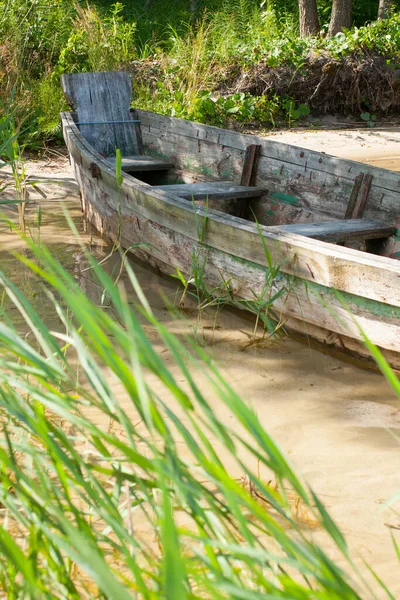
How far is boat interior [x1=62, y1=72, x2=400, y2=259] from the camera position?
3918mm

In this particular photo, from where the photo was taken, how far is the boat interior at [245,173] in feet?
12.9

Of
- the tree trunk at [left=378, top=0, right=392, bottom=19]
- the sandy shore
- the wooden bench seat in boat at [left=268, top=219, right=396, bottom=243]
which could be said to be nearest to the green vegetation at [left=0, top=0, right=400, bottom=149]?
the sandy shore

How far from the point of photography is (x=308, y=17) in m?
12.2

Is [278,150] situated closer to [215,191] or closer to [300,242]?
[215,191]

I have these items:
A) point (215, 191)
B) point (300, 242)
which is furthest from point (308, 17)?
point (300, 242)

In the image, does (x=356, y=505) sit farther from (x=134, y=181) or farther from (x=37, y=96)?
(x=37, y=96)

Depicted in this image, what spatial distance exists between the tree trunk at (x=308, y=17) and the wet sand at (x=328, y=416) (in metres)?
9.14

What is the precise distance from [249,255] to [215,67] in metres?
6.54

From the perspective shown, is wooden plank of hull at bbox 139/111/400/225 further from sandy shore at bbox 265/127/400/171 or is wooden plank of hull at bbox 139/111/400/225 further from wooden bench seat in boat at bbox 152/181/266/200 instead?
sandy shore at bbox 265/127/400/171

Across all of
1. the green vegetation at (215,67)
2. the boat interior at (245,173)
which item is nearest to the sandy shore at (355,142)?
the green vegetation at (215,67)

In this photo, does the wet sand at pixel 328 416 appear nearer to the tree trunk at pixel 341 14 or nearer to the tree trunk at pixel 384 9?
the tree trunk at pixel 341 14

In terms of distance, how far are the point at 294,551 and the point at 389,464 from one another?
186 centimetres

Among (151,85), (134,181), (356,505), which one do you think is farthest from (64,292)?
(151,85)

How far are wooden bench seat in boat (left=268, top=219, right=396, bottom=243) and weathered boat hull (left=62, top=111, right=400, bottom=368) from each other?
20cm
